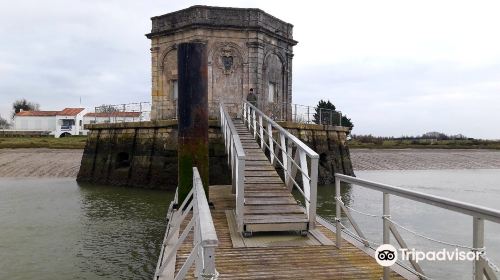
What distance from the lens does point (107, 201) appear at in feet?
52.4

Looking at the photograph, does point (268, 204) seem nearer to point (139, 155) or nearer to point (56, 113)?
point (139, 155)

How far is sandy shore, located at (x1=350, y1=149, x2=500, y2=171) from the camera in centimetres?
3422

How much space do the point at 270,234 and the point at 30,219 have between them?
856cm

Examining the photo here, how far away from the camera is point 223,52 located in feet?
70.9

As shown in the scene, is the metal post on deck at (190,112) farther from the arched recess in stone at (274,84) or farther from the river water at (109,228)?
the arched recess in stone at (274,84)

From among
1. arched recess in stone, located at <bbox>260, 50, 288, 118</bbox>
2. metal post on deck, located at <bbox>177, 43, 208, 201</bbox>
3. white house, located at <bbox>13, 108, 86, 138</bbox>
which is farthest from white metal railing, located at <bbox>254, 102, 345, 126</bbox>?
white house, located at <bbox>13, 108, 86, 138</bbox>

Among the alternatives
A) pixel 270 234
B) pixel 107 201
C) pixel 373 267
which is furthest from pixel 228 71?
pixel 373 267

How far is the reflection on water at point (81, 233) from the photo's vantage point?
8.09 metres

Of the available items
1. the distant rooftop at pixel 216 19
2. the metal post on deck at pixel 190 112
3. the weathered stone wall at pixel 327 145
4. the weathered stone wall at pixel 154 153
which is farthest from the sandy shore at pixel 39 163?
the metal post on deck at pixel 190 112

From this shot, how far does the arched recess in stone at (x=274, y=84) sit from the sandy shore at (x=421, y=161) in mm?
10994

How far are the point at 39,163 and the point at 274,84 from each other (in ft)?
51.6

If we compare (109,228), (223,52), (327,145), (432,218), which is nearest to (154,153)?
(223,52)

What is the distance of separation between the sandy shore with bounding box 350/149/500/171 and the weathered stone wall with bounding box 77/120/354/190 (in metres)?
11.4

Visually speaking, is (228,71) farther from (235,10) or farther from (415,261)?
(415,261)
